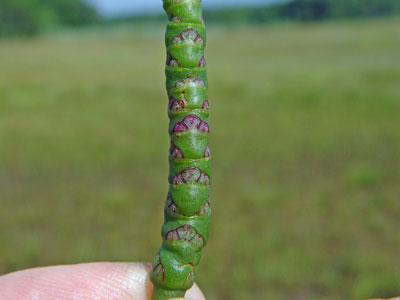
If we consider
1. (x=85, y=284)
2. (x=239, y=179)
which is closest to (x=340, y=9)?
(x=239, y=179)

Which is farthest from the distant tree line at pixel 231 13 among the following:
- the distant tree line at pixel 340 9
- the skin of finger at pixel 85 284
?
the skin of finger at pixel 85 284

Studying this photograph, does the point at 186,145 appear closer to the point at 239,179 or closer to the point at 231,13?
the point at 239,179

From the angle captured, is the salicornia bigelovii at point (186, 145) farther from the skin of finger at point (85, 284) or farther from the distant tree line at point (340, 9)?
the distant tree line at point (340, 9)

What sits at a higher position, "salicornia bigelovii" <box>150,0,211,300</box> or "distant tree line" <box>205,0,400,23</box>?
"distant tree line" <box>205,0,400,23</box>

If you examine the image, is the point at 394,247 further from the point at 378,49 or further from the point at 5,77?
the point at 378,49

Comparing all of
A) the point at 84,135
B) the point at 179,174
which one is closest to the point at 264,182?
the point at 84,135

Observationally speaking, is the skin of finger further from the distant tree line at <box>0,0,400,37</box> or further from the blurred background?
the distant tree line at <box>0,0,400,37</box>

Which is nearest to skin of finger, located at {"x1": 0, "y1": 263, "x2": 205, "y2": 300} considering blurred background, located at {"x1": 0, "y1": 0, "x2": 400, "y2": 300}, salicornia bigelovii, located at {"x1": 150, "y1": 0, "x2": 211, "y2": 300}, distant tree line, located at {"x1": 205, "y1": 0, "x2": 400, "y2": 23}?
salicornia bigelovii, located at {"x1": 150, "y1": 0, "x2": 211, "y2": 300}
